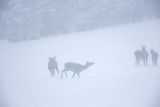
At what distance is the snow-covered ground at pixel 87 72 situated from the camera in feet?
4.69

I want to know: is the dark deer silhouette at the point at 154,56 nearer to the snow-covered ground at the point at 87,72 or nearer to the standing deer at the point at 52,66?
the snow-covered ground at the point at 87,72

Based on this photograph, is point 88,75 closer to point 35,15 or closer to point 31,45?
point 31,45

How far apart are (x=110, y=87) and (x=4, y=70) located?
2.41 feet

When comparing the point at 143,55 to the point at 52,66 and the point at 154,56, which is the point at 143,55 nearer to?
the point at 154,56

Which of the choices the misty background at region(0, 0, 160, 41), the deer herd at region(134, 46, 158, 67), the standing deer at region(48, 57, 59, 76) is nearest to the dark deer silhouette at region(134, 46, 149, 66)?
the deer herd at region(134, 46, 158, 67)

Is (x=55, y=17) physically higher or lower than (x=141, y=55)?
higher

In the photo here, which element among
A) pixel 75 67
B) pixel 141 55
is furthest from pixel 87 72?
pixel 141 55

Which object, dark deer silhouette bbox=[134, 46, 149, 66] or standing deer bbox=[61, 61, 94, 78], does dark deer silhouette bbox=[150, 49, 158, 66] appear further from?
standing deer bbox=[61, 61, 94, 78]

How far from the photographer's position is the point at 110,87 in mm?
1447

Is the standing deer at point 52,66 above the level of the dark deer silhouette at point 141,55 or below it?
below

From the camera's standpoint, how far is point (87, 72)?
57.3 inches

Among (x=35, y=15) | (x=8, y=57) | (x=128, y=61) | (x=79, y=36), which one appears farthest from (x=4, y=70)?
(x=128, y=61)

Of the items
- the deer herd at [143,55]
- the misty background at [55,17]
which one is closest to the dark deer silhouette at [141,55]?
the deer herd at [143,55]

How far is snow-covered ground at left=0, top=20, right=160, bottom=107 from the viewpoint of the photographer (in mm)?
1430
